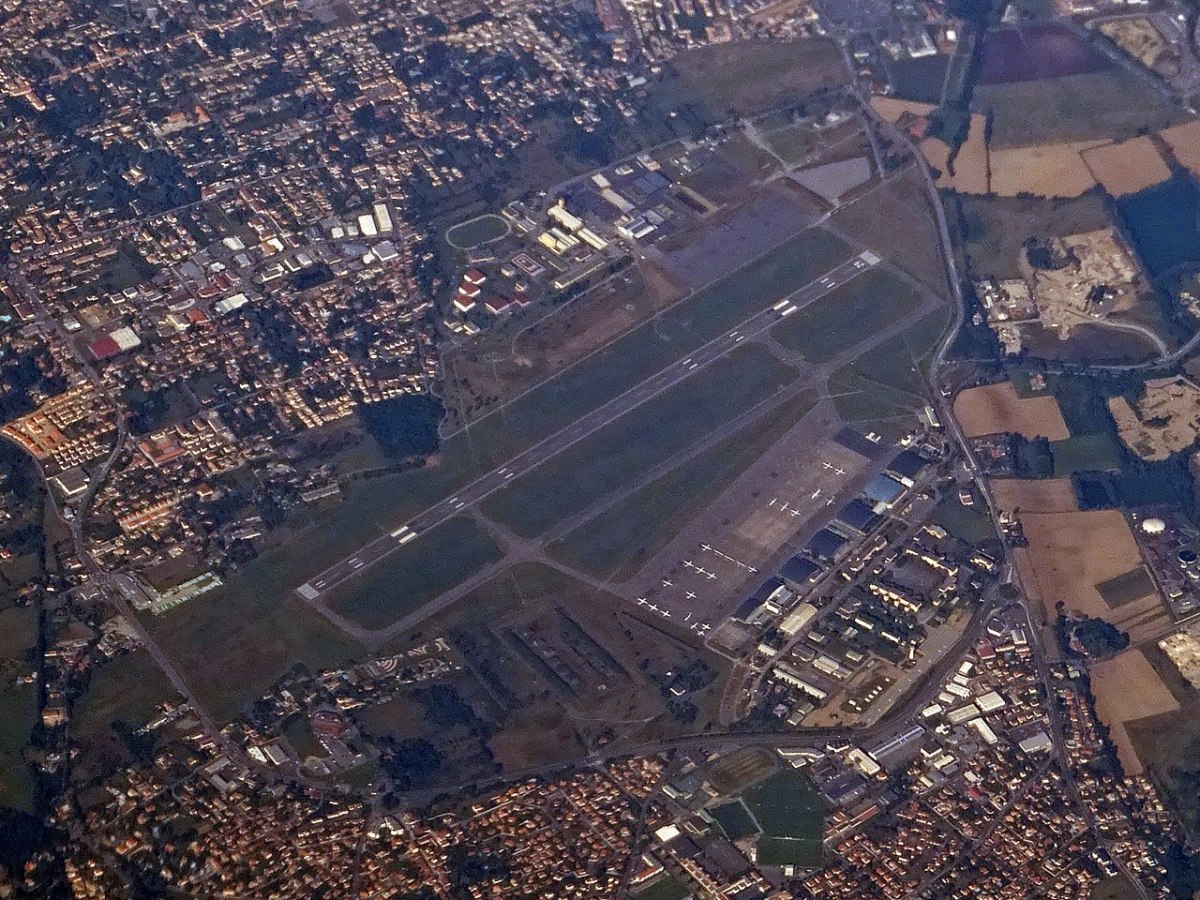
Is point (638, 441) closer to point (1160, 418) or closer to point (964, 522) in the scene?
point (964, 522)

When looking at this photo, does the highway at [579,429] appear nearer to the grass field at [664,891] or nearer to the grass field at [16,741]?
the grass field at [16,741]

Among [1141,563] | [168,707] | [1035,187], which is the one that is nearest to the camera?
[168,707]

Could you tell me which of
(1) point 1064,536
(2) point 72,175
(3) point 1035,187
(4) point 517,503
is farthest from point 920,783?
(2) point 72,175

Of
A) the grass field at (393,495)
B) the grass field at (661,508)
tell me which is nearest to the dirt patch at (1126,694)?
the grass field at (661,508)

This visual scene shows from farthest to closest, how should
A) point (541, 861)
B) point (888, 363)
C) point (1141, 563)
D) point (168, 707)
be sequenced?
point (888, 363) < point (1141, 563) < point (168, 707) < point (541, 861)

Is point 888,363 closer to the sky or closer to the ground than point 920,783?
closer to the sky

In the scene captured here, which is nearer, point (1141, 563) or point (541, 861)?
point (541, 861)

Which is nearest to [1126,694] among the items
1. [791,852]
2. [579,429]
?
[791,852]

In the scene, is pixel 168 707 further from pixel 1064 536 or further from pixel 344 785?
pixel 1064 536
